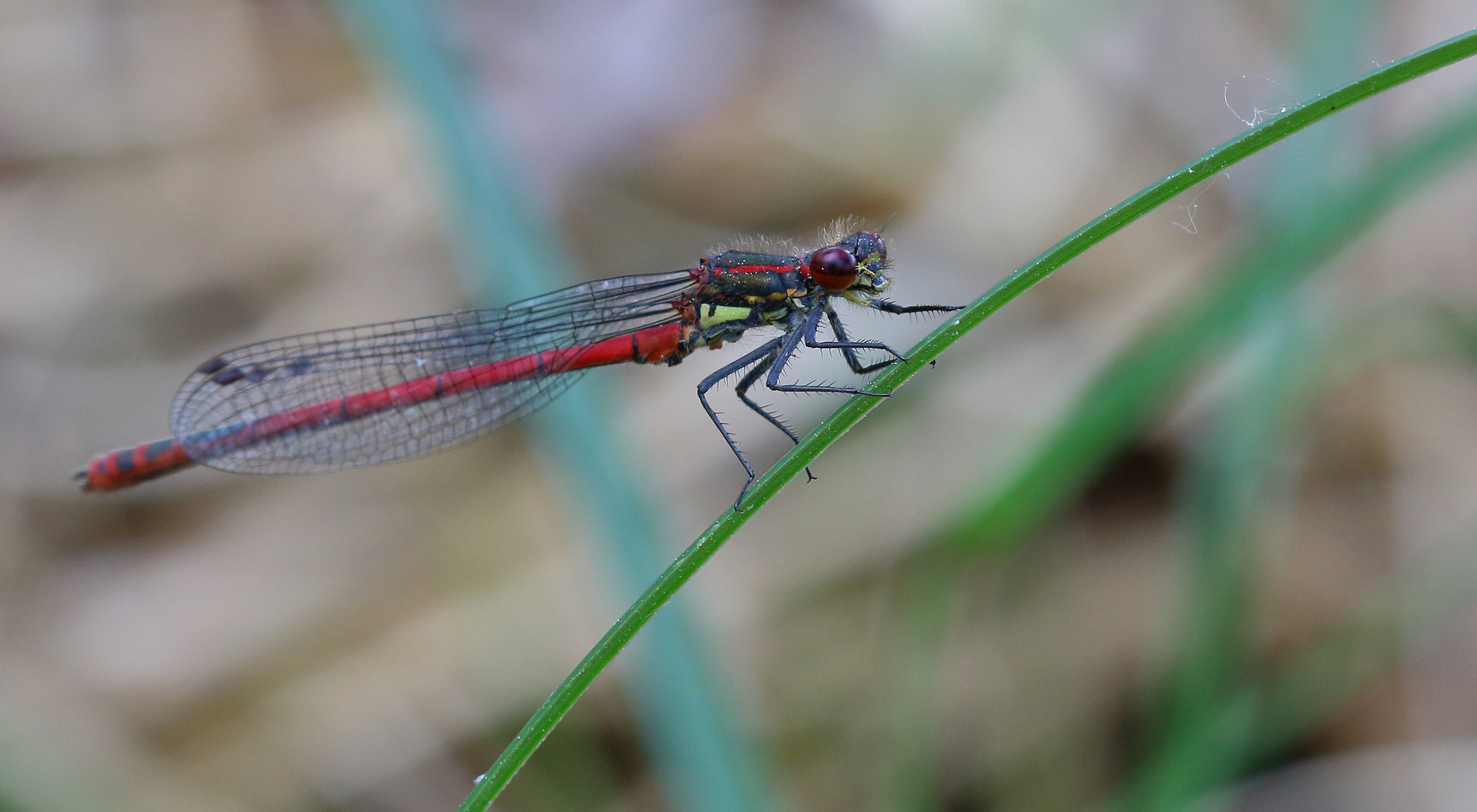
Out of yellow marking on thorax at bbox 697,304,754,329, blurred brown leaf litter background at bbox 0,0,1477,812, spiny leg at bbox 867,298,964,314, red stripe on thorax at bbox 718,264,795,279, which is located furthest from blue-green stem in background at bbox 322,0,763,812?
spiny leg at bbox 867,298,964,314

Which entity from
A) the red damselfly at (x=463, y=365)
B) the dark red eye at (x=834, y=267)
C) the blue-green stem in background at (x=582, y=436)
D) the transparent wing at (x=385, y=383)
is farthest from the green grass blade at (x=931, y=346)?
the transparent wing at (x=385, y=383)

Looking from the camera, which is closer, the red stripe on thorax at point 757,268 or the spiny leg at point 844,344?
the spiny leg at point 844,344

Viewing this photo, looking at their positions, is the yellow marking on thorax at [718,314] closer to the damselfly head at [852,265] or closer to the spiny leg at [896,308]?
the damselfly head at [852,265]

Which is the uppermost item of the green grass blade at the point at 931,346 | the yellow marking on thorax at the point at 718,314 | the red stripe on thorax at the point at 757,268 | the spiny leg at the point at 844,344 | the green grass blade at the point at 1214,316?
the red stripe on thorax at the point at 757,268

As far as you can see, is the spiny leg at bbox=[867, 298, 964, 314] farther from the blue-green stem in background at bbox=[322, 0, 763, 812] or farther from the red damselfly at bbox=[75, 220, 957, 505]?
the blue-green stem in background at bbox=[322, 0, 763, 812]

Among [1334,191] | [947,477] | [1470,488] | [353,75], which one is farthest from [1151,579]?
[353,75]

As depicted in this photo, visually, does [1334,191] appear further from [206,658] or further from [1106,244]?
[206,658]
